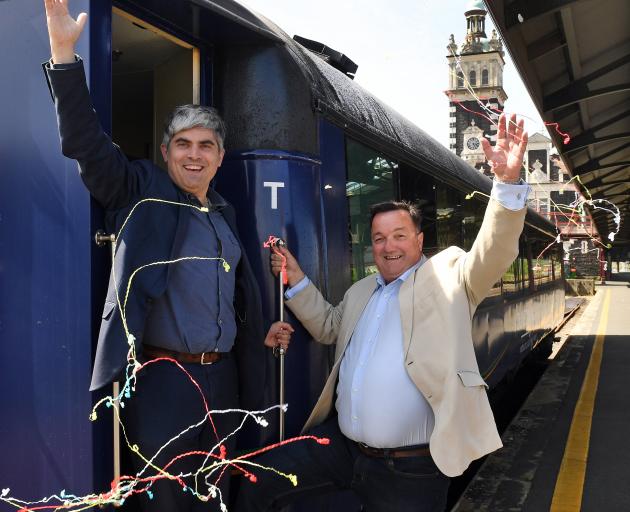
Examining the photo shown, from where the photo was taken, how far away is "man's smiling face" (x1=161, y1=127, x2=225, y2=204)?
2.32m

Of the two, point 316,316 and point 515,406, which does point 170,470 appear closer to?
point 316,316

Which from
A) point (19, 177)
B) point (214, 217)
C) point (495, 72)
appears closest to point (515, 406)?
point (214, 217)

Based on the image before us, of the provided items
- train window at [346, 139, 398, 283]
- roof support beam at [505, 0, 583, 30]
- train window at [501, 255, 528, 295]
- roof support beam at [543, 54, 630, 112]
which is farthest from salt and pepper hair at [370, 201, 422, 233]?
train window at [501, 255, 528, 295]

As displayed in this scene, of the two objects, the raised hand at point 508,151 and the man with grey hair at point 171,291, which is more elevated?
the raised hand at point 508,151

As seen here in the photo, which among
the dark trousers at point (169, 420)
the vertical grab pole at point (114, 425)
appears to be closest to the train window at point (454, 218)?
the dark trousers at point (169, 420)

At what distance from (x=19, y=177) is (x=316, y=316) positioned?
133 cm

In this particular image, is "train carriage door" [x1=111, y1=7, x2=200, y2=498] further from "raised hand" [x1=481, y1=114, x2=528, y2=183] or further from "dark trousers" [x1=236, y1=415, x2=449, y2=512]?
"raised hand" [x1=481, y1=114, x2=528, y2=183]

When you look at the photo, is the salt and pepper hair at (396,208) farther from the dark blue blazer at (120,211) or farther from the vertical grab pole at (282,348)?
the dark blue blazer at (120,211)

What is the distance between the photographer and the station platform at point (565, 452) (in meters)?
4.57

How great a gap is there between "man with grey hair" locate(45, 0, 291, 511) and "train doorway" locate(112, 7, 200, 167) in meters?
0.51

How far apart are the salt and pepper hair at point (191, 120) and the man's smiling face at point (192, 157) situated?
1 cm

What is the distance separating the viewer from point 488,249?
8.02 feet

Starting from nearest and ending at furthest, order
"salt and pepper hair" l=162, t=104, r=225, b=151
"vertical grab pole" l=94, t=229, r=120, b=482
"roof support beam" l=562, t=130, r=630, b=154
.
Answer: "vertical grab pole" l=94, t=229, r=120, b=482 → "salt and pepper hair" l=162, t=104, r=225, b=151 → "roof support beam" l=562, t=130, r=630, b=154

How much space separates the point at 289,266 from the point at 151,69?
1.23 meters
